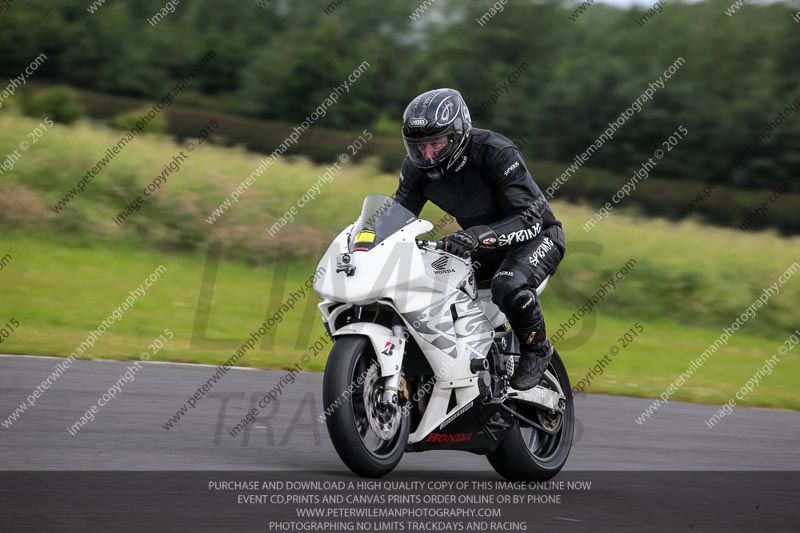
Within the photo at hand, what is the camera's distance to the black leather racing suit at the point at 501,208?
21.5 ft

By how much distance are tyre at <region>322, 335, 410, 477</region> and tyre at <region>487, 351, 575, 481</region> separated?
882mm

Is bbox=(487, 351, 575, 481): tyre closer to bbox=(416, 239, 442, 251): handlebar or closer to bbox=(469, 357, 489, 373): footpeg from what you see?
bbox=(469, 357, 489, 373): footpeg

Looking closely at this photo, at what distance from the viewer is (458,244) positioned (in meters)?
6.25

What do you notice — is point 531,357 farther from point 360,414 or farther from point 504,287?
point 360,414

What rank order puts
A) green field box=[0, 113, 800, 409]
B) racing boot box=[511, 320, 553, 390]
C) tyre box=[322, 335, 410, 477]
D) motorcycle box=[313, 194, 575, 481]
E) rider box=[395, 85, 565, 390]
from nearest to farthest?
tyre box=[322, 335, 410, 477] < motorcycle box=[313, 194, 575, 481] < rider box=[395, 85, 565, 390] < racing boot box=[511, 320, 553, 390] < green field box=[0, 113, 800, 409]

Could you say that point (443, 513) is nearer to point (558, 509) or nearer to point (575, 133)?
point (558, 509)

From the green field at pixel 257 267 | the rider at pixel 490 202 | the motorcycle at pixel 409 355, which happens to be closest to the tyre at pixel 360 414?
the motorcycle at pixel 409 355

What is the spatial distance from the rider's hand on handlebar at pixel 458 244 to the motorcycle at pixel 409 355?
0.20ft

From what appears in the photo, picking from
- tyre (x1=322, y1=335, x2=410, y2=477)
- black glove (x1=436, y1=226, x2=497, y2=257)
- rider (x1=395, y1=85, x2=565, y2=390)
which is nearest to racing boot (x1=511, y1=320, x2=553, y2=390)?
rider (x1=395, y1=85, x2=565, y2=390)

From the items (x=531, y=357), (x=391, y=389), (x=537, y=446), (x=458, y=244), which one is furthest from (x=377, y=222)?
(x=537, y=446)

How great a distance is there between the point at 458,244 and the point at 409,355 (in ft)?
2.29

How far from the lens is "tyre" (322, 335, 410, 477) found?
226 inches

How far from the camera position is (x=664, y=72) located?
197 ft

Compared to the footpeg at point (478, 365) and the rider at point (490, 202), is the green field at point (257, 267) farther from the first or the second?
the footpeg at point (478, 365)
